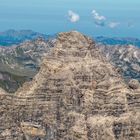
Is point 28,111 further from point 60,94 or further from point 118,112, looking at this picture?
point 118,112

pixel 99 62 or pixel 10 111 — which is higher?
pixel 99 62

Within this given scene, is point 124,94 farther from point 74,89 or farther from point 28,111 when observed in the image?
point 28,111

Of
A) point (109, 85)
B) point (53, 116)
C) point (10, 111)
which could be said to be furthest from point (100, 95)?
point (10, 111)

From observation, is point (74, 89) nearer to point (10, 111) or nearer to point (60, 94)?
point (60, 94)

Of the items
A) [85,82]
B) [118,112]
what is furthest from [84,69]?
[118,112]

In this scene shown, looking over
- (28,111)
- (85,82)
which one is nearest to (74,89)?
(85,82)

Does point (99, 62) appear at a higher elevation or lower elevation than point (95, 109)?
higher
